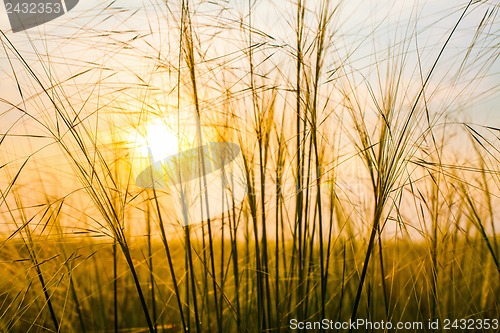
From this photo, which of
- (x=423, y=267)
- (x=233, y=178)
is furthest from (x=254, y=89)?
(x=423, y=267)

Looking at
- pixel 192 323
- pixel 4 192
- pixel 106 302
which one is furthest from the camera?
pixel 106 302

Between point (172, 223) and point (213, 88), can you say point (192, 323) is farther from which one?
point (213, 88)

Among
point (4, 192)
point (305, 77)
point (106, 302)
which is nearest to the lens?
point (305, 77)

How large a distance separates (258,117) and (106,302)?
0.80 m

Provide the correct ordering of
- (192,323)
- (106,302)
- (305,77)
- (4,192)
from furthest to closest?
1. (106,302)
2. (192,323)
3. (4,192)
4. (305,77)

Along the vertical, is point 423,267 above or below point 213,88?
below

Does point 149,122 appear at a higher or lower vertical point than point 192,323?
higher

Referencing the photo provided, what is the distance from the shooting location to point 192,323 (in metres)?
1.45

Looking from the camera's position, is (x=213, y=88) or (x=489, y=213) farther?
(x=489, y=213)

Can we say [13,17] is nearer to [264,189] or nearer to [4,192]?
[4,192]

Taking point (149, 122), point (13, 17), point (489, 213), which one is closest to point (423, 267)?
point (489, 213)

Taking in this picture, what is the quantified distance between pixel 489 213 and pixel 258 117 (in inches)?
29.2

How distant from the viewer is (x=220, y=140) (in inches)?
51.4

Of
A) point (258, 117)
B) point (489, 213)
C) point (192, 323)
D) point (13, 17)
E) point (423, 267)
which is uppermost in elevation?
point (13, 17)
